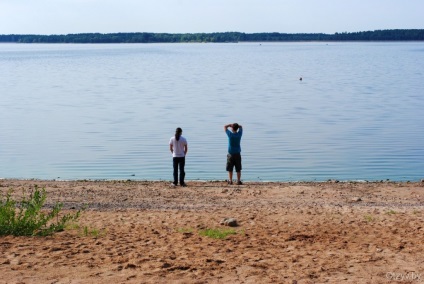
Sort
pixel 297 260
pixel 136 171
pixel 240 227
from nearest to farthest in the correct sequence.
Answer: pixel 297 260 → pixel 240 227 → pixel 136 171

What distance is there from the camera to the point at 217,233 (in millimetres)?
11781

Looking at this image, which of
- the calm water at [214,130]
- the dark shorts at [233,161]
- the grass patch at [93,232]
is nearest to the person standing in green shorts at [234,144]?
the dark shorts at [233,161]

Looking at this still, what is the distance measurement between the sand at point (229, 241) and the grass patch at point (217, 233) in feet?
0.37

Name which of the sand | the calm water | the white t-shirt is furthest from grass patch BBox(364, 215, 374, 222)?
the calm water

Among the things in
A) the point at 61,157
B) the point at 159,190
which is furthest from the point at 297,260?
the point at 61,157

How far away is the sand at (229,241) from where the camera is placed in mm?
9305

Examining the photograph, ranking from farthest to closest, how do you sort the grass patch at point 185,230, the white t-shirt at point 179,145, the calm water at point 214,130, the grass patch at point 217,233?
the calm water at point 214,130
the white t-shirt at point 179,145
the grass patch at point 185,230
the grass patch at point 217,233

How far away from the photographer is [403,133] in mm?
33812

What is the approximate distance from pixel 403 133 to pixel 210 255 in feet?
82.8

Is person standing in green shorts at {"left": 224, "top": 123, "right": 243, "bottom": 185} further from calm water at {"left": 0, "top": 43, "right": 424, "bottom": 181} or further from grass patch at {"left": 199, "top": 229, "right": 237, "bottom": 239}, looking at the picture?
grass patch at {"left": 199, "top": 229, "right": 237, "bottom": 239}

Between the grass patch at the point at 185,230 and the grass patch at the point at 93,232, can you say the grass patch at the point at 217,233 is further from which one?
the grass patch at the point at 93,232

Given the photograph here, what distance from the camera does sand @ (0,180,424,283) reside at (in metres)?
9.30

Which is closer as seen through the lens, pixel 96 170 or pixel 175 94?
pixel 96 170

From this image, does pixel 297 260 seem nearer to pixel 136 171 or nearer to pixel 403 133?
pixel 136 171
